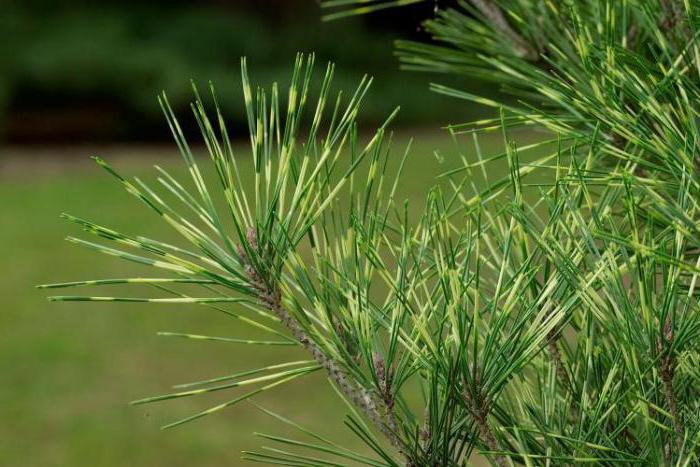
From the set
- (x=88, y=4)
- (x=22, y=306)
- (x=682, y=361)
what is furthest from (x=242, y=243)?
(x=88, y=4)

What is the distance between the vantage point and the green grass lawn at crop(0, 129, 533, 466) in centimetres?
521

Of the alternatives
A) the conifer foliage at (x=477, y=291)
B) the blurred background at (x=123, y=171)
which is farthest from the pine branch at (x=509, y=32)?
the blurred background at (x=123, y=171)

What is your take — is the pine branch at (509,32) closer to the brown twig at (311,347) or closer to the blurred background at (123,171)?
the brown twig at (311,347)

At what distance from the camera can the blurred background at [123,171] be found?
5.48 metres

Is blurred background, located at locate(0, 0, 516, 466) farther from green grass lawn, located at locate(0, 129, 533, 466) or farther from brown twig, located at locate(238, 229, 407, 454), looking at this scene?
brown twig, located at locate(238, 229, 407, 454)

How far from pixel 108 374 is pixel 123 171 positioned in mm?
5459

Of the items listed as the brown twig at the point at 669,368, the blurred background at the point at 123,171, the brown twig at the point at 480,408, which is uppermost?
the brown twig at the point at 669,368

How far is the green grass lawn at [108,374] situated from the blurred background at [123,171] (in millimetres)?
13

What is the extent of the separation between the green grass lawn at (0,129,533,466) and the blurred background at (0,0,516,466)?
0.01 meters

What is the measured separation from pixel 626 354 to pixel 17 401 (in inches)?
210

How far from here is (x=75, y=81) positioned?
13.0 metres

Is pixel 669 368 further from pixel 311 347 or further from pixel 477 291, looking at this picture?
pixel 311 347

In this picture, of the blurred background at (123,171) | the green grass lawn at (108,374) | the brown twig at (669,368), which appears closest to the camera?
the brown twig at (669,368)

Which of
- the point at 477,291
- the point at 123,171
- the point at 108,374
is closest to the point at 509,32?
the point at 477,291
